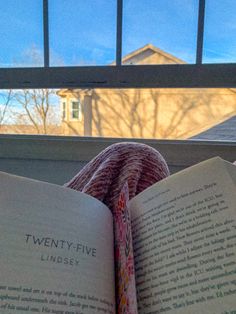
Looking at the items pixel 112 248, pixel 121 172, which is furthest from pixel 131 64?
pixel 112 248

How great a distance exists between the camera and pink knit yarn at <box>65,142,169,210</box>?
427mm

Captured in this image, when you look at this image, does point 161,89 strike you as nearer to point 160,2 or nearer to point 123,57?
point 123,57

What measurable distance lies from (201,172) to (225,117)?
0.87 metres

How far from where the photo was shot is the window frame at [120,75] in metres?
1.04

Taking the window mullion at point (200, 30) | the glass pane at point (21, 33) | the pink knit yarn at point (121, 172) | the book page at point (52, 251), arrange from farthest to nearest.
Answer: the glass pane at point (21, 33) < the window mullion at point (200, 30) < the pink knit yarn at point (121, 172) < the book page at point (52, 251)

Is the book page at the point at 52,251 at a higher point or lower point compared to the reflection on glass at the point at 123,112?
lower

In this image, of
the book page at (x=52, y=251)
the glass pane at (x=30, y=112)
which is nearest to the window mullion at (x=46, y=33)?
the glass pane at (x=30, y=112)

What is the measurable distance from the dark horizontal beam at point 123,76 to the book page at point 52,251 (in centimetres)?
83

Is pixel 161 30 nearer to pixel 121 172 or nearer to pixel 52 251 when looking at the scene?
pixel 121 172

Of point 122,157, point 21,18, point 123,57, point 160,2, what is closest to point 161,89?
point 123,57

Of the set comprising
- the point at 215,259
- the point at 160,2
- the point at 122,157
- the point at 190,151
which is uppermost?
the point at 160,2

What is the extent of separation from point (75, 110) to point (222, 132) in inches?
22.4

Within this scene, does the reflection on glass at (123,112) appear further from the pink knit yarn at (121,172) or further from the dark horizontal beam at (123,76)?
the pink knit yarn at (121,172)

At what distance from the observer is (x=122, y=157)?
466 millimetres
